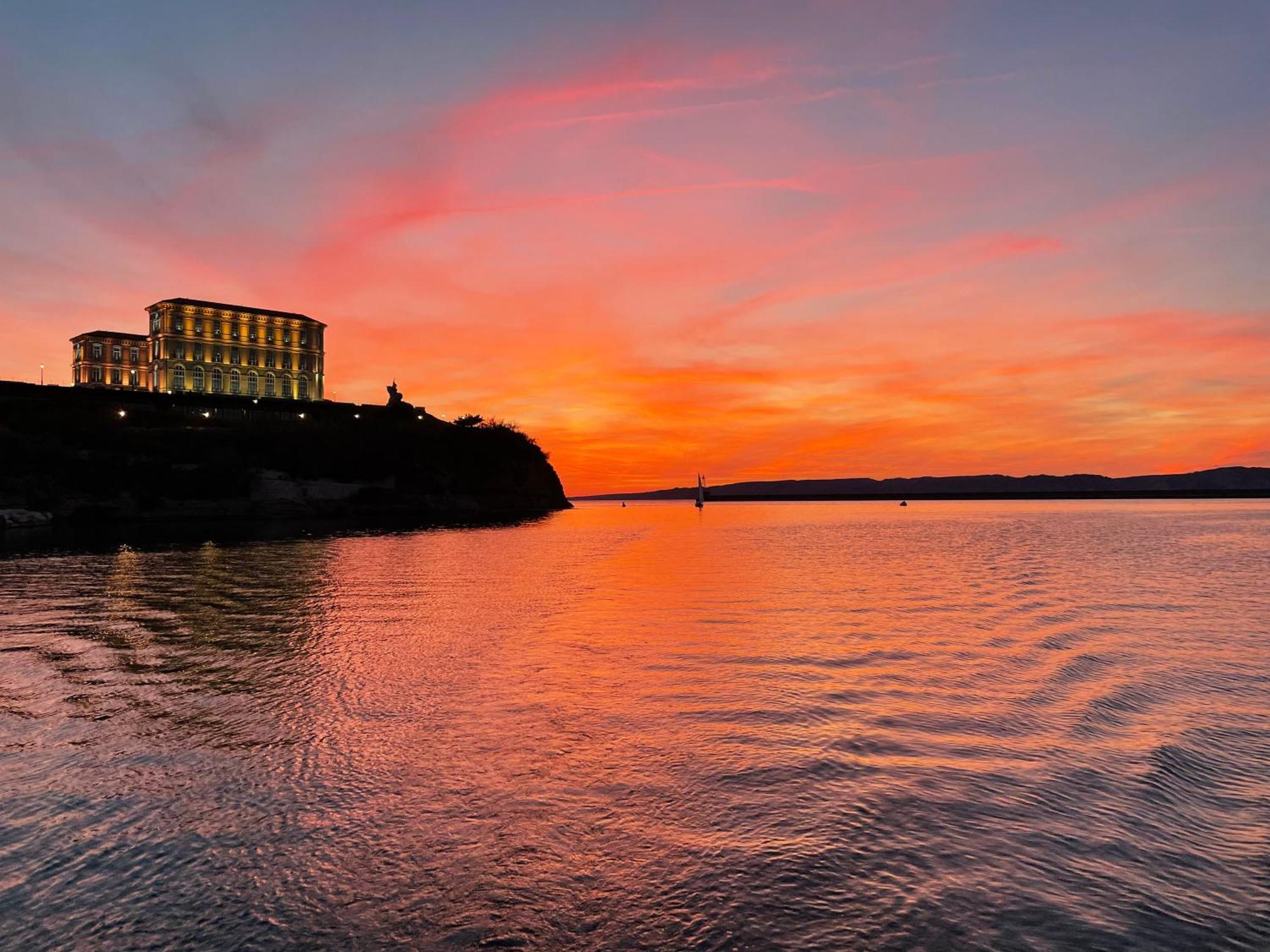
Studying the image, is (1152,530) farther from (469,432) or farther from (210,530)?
(469,432)

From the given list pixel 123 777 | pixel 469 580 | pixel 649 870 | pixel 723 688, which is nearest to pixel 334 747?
pixel 123 777

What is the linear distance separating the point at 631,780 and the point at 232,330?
191732 millimetres

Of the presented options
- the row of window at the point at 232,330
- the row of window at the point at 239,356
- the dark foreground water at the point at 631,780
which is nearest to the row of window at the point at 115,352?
the row of window at the point at 232,330

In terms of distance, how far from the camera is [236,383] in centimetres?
16600

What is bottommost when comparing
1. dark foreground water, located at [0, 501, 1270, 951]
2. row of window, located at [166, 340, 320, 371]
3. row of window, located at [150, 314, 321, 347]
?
dark foreground water, located at [0, 501, 1270, 951]

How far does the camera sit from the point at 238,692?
11703 mm

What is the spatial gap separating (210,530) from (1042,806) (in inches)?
2703

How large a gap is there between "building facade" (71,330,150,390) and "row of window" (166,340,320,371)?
12738 millimetres

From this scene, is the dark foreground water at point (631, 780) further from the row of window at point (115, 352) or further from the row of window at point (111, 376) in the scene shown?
the row of window at point (115, 352)

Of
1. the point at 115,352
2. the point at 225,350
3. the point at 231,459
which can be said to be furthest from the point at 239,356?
the point at 231,459

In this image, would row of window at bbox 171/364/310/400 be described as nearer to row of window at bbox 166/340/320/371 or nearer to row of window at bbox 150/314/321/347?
row of window at bbox 166/340/320/371

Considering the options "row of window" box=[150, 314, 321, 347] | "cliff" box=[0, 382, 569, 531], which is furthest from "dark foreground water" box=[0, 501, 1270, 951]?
"row of window" box=[150, 314, 321, 347]

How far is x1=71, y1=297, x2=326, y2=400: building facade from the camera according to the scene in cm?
15912

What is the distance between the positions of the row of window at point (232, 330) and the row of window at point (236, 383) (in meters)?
8.74
